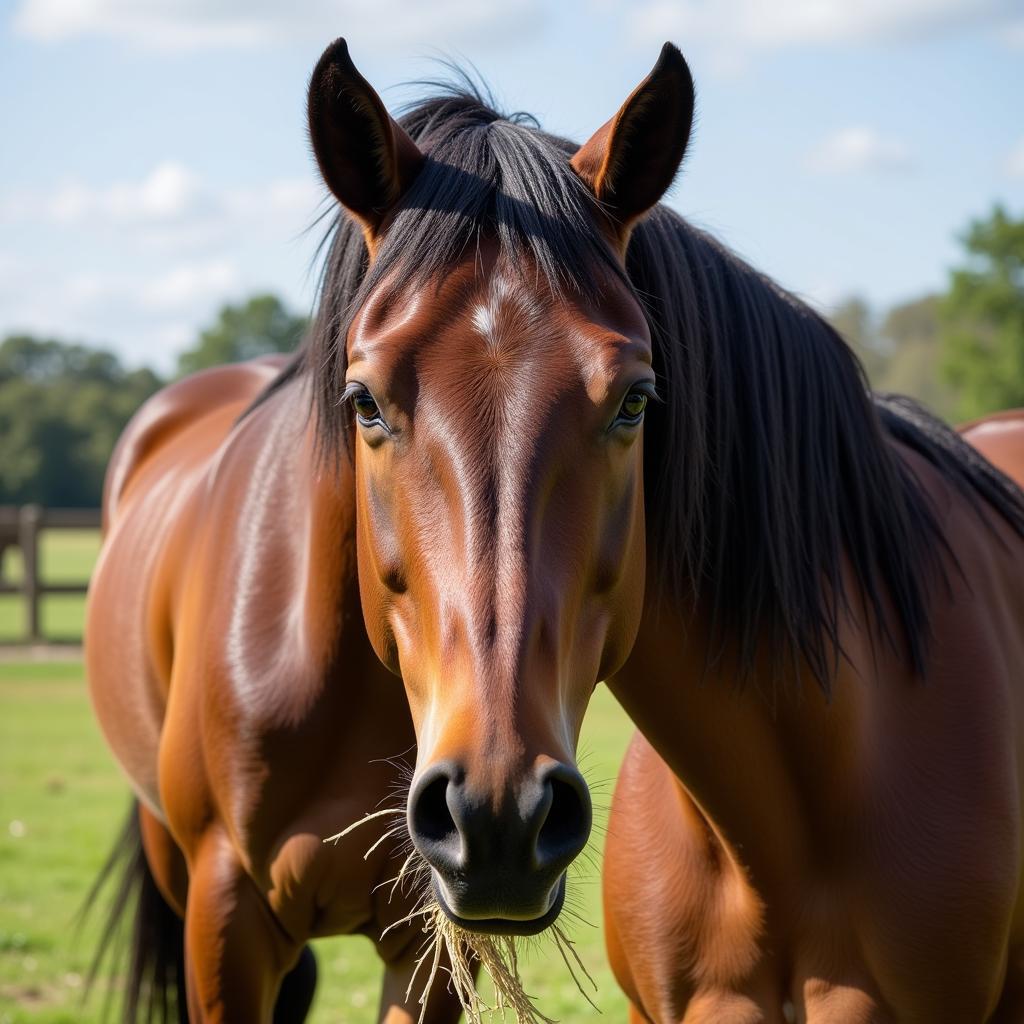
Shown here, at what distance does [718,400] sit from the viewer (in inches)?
97.3

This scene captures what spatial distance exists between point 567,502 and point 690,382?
1.81ft

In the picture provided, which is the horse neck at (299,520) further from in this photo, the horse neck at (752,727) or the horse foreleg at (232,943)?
the horse neck at (752,727)

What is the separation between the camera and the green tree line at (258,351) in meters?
41.7

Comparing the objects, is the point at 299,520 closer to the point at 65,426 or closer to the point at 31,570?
the point at 31,570

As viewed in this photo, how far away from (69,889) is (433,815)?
6133mm

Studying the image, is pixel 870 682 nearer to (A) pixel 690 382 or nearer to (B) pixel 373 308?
(A) pixel 690 382

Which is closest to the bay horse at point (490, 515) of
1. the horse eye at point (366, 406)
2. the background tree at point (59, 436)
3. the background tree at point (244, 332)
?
the horse eye at point (366, 406)

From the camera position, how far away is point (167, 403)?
545 centimetres

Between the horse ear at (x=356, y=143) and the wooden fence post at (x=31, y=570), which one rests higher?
the horse ear at (x=356, y=143)

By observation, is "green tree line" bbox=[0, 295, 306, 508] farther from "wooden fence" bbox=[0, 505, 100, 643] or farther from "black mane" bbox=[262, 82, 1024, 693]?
"black mane" bbox=[262, 82, 1024, 693]

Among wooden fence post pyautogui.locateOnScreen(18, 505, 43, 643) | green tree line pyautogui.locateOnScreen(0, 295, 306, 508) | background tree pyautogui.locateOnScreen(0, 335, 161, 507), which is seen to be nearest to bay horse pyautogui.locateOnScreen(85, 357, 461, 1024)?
wooden fence post pyautogui.locateOnScreen(18, 505, 43, 643)

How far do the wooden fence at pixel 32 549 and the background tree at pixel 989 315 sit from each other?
97.6 ft

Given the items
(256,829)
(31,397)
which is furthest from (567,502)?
(31,397)

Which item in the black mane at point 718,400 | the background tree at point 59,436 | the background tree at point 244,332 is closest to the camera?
the black mane at point 718,400
